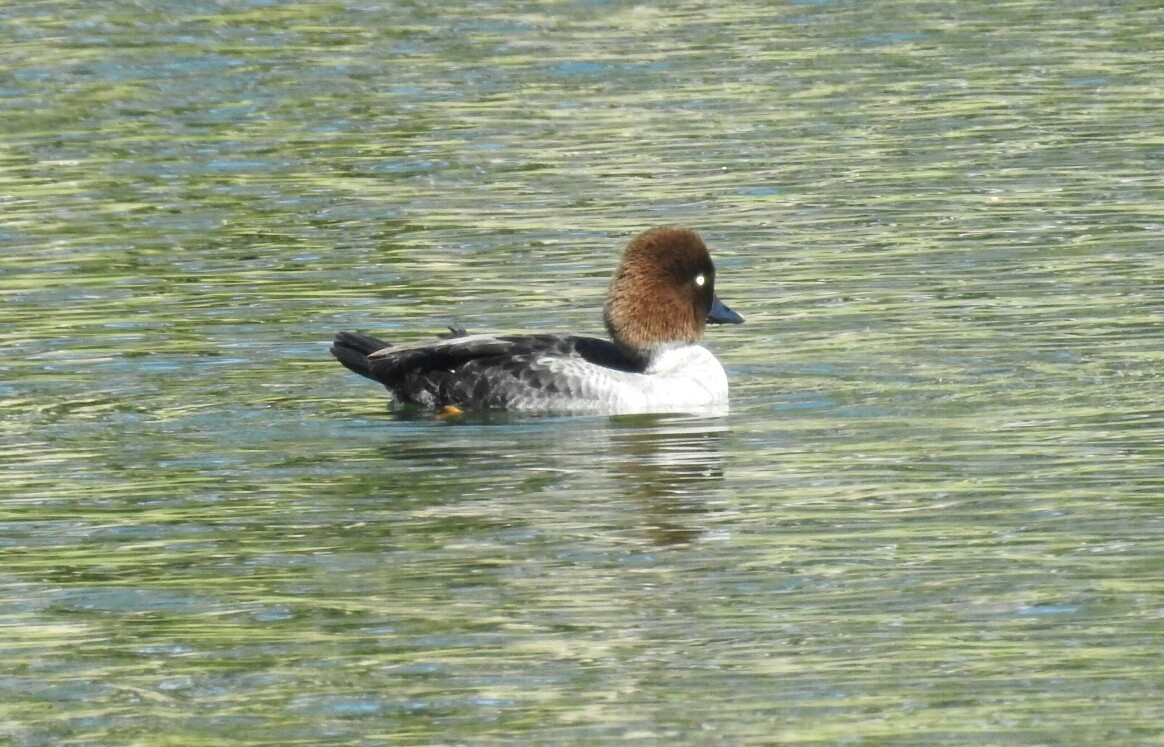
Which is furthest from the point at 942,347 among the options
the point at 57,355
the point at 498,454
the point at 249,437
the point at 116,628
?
the point at 116,628

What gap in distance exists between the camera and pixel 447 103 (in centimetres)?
2484

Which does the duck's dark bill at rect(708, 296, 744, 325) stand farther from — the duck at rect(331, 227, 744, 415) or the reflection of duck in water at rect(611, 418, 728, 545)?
the reflection of duck in water at rect(611, 418, 728, 545)

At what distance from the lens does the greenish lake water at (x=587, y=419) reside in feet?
29.6

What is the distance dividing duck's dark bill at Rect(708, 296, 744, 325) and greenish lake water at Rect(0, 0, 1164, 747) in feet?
1.04

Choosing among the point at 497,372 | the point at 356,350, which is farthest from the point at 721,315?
the point at 356,350

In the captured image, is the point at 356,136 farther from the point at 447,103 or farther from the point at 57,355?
the point at 57,355

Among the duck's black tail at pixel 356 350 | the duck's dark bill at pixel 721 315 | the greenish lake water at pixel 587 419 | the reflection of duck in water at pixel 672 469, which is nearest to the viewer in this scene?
the greenish lake water at pixel 587 419

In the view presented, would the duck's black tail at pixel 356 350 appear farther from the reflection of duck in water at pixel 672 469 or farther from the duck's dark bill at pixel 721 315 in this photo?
the duck's dark bill at pixel 721 315

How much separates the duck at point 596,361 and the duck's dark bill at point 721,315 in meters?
0.15

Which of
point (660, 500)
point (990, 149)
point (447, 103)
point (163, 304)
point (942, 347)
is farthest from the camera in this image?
point (447, 103)

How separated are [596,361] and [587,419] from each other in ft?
1.32

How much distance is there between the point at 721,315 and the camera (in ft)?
48.6

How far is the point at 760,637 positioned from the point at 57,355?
275 inches

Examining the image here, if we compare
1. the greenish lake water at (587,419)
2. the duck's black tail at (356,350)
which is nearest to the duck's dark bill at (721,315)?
the greenish lake water at (587,419)
